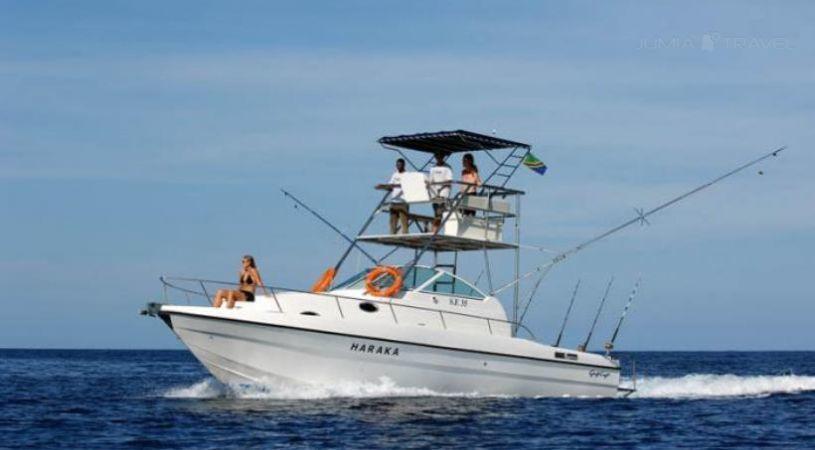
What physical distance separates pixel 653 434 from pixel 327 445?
237 inches

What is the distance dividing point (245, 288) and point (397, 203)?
13.5 feet

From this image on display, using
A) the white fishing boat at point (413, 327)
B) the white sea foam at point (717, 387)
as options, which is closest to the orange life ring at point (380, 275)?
the white fishing boat at point (413, 327)

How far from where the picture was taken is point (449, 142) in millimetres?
25109

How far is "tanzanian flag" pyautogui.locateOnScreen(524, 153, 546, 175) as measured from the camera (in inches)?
1016

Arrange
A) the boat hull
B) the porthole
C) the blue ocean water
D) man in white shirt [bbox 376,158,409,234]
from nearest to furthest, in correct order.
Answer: the blue ocean water → the boat hull → the porthole → man in white shirt [bbox 376,158,409,234]

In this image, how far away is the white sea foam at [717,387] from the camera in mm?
30378

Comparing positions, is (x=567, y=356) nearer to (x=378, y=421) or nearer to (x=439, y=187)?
(x=439, y=187)

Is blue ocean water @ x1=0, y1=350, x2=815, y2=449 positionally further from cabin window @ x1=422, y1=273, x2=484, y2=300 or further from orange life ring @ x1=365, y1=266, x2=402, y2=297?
cabin window @ x1=422, y1=273, x2=484, y2=300

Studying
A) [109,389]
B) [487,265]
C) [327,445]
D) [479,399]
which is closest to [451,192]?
[487,265]

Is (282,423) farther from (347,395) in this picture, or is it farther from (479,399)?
(479,399)

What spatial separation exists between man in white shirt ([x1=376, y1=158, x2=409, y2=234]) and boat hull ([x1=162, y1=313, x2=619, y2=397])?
3.13 meters

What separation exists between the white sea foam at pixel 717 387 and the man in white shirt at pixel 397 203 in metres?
7.66

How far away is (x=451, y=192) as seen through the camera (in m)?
24.9

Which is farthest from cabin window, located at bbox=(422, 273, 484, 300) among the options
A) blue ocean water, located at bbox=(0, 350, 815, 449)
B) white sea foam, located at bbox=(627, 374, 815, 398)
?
white sea foam, located at bbox=(627, 374, 815, 398)
